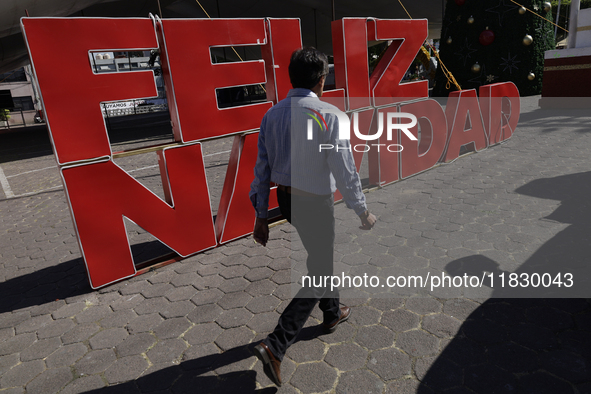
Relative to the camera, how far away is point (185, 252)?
16.3 feet

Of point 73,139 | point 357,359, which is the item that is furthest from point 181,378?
point 73,139

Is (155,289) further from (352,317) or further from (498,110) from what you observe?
(498,110)

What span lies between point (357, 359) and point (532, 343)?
4.32ft

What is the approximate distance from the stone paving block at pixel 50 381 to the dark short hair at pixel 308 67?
9.35 ft

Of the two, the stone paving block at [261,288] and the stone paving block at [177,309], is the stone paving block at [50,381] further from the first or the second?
the stone paving block at [261,288]

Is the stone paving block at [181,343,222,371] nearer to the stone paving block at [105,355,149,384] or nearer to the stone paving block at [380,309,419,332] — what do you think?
the stone paving block at [105,355,149,384]

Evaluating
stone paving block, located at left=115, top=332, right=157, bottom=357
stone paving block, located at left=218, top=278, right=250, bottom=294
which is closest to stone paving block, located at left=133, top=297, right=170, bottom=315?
stone paving block, located at left=115, top=332, right=157, bottom=357

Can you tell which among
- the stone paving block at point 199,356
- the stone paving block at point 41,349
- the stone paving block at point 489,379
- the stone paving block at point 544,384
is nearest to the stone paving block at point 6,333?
the stone paving block at point 41,349

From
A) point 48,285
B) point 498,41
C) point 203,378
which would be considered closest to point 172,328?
point 203,378

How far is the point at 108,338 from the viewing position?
11.6ft

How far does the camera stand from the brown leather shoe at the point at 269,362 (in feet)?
8.50

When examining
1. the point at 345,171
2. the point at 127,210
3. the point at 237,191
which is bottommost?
the point at 237,191

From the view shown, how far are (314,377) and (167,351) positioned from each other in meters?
1.26

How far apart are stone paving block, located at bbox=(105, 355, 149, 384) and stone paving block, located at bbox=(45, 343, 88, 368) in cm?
39
